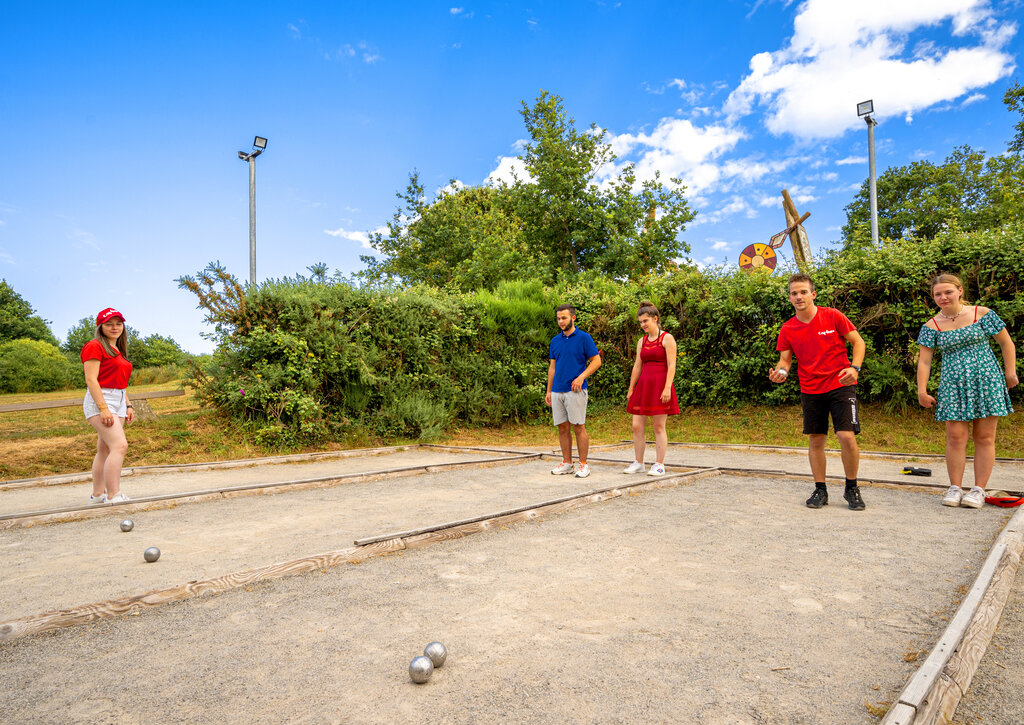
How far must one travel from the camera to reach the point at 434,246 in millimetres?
26266

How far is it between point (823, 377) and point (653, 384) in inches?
80.0

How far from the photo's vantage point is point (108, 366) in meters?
5.54

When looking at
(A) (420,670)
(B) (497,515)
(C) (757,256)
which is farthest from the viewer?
(C) (757,256)

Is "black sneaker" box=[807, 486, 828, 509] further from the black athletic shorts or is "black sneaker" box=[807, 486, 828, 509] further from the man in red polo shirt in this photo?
the black athletic shorts

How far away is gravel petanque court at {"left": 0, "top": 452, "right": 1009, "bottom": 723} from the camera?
2.09 meters

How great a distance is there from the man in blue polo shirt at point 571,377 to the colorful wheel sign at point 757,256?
842 centimetres

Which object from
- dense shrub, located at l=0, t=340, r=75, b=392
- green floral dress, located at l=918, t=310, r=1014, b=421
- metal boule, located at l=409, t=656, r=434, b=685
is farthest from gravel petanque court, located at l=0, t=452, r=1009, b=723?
dense shrub, located at l=0, t=340, r=75, b=392

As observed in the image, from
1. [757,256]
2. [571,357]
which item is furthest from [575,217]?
[571,357]

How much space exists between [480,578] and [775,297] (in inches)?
371

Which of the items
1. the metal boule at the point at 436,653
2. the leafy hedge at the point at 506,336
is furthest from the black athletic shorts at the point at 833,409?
the leafy hedge at the point at 506,336

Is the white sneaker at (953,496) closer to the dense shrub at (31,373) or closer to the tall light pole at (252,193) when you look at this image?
the tall light pole at (252,193)

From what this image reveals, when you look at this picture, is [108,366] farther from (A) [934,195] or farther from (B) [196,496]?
(A) [934,195]

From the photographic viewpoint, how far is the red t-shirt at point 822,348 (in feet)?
17.0

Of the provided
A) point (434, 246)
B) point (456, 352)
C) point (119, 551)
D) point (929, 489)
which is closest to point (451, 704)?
point (119, 551)
